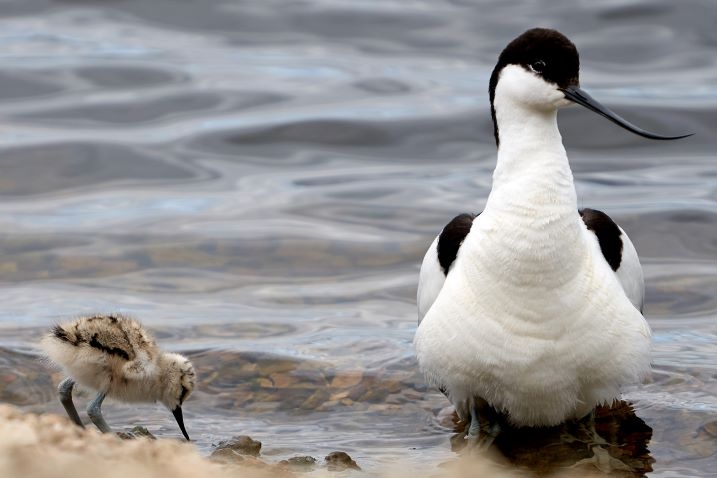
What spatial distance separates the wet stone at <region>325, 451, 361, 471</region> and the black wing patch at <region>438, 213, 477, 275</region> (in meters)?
1.15

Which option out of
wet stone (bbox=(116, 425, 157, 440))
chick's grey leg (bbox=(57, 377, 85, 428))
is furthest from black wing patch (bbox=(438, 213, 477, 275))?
chick's grey leg (bbox=(57, 377, 85, 428))

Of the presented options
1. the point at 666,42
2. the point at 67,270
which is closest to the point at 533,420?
the point at 67,270

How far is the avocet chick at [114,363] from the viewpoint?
5992mm

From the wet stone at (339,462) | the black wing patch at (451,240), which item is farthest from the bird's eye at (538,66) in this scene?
→ the wet stone at (339,462)

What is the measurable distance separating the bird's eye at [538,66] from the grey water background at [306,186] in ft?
5.88

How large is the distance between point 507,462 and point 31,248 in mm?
4943

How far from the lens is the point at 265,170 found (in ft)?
40.4

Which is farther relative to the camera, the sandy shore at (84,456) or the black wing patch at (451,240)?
the black wing patch at (451,240)

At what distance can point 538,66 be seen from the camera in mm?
5934

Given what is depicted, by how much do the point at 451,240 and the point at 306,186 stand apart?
551cm

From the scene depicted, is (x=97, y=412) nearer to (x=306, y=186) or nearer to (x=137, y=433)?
(x=137, y=433)

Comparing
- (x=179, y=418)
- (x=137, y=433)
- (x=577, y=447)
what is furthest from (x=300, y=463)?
(x=577, y=447)

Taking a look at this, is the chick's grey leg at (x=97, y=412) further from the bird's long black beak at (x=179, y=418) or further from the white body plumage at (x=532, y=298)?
the white body plumage at (x=532, y=298)

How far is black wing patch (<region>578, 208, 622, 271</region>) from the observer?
635 cm
